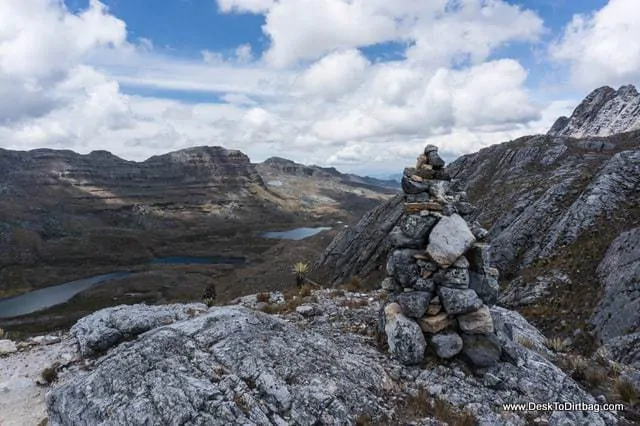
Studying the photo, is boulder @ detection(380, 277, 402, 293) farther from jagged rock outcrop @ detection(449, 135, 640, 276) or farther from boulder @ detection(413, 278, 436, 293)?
jagged rock outcrop @ detection(449, 135, 640, 276)

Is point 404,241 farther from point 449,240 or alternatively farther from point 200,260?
point 200,260

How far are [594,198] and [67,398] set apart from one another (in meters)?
43.3

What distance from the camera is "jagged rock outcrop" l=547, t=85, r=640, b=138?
10194 cm

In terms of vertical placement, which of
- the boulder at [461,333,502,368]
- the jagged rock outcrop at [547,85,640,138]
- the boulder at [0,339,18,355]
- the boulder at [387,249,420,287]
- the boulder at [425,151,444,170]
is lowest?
the boulder at [0,339,18,355]

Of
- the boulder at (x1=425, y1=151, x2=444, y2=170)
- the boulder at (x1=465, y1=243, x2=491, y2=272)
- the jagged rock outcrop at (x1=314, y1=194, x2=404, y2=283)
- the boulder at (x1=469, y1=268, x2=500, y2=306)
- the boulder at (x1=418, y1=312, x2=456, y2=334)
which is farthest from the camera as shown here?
the jagged rock outcrop at (x1=314, y1=194, x2=404, y2=283)

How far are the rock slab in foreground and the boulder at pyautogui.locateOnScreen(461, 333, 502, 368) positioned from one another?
3.16 m

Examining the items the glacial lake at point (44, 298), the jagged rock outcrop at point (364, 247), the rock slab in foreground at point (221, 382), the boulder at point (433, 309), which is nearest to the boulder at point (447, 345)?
the boulder at point (433, 309)

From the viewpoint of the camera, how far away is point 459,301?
13.6 m

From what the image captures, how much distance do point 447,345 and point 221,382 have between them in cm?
746

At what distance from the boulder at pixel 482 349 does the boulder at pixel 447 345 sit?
286mm

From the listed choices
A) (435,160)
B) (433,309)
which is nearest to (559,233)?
(435,160)

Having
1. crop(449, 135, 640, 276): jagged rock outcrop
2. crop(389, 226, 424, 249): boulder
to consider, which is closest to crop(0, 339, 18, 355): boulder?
crop(389, 226, 424, 249): boulder

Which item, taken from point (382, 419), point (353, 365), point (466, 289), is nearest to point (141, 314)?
point (353, 365)

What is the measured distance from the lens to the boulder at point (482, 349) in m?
13.5
